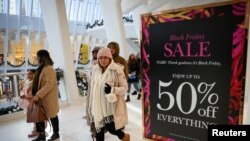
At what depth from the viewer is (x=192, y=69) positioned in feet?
5.68

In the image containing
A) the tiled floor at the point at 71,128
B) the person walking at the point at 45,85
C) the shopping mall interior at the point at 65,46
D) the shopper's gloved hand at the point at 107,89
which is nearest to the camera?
the shopper's gloved hand at the point at 107,89

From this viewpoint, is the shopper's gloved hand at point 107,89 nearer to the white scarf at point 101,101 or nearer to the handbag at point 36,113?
the white scarf at point 101,101

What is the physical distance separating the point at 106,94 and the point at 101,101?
0.13m

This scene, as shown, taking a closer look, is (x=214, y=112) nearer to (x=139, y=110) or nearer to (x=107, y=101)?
(x=107, y=101)

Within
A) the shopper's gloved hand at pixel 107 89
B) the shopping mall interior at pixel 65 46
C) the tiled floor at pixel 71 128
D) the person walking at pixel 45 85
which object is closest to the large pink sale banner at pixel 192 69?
the shopping mall interior at pixel 65 46

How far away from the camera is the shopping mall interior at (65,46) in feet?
14.1

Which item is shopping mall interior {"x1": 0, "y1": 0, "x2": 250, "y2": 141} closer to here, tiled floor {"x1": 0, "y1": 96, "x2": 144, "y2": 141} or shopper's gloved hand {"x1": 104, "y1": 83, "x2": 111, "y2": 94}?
tiled floor {"x1": 0, "y1": 96, "x2": 144, "y2": 141}

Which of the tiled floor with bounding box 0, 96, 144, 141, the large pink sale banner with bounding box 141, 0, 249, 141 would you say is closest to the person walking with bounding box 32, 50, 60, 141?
the tiled floor with bounding box 0, 96, 144, 141

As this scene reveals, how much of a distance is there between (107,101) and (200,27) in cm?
145

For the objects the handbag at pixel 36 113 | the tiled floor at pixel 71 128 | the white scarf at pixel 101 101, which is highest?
the white scarf at pixel 101 101

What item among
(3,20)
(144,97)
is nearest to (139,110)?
(144,97)

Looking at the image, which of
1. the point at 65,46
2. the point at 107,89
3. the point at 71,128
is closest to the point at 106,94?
the point at 107,89

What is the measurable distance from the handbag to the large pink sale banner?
1.78 m

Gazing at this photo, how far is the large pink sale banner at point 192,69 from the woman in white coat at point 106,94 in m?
0.65
